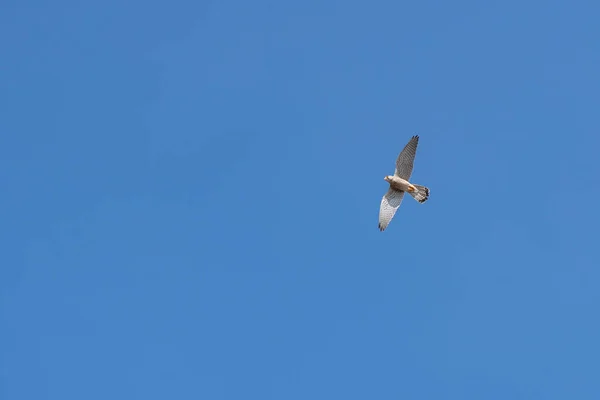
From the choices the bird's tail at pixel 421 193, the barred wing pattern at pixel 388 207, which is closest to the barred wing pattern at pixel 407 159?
the bird's tail at pixel 421 193

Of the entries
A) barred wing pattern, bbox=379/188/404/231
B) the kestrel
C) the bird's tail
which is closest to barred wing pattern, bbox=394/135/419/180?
the kestrel

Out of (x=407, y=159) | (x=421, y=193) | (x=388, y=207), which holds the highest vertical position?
(x=407, y=159)

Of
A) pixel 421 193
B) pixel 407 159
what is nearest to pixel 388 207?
pixel 421 193

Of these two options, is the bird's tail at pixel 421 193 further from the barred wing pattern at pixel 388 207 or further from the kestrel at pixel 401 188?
the barred wing pattern at pixel 388 207

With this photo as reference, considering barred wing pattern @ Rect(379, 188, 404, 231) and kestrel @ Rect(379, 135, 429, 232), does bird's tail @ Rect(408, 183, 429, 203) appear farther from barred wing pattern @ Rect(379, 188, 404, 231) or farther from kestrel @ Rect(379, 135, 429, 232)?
barred wing pattern @ Rect(379, 188, 404, 231)

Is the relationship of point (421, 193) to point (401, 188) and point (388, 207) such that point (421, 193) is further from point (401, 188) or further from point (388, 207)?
point (388, 207)
